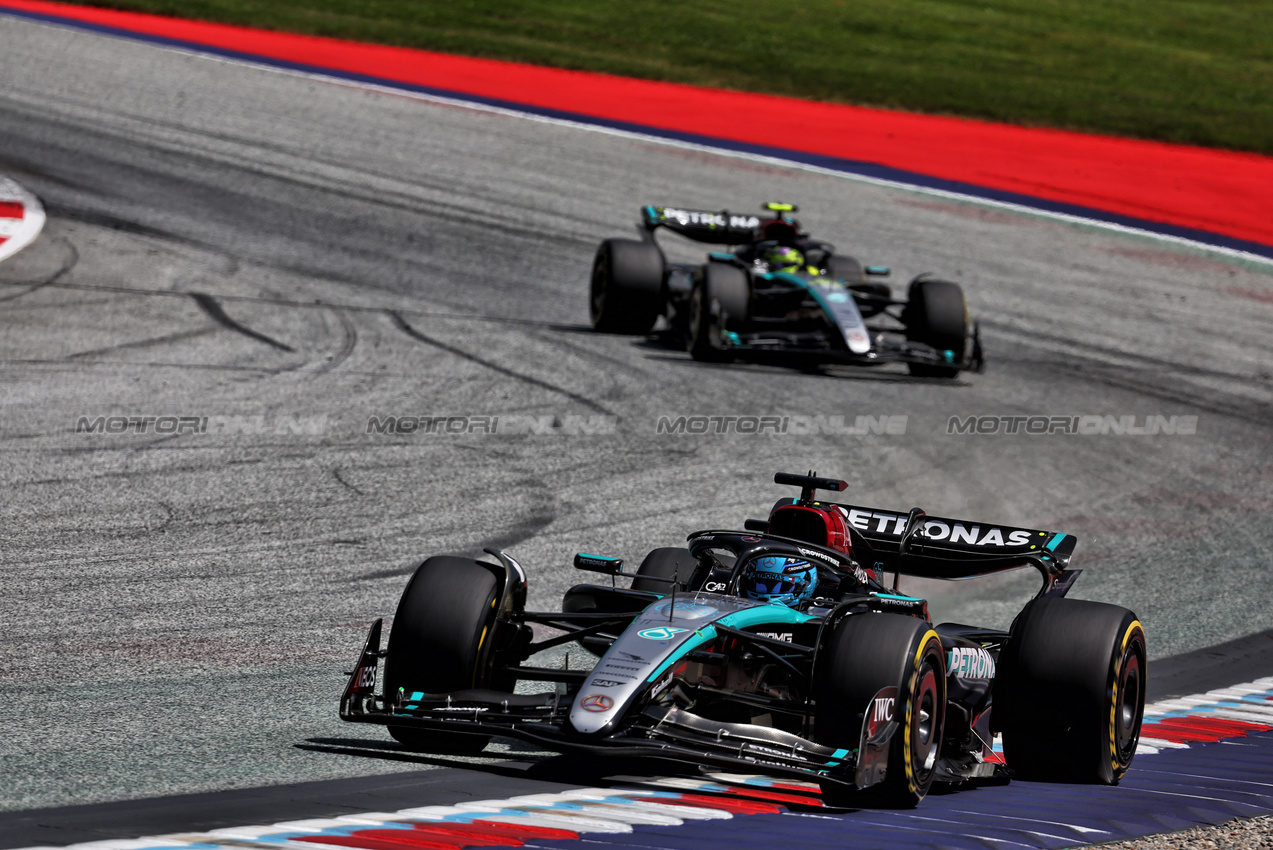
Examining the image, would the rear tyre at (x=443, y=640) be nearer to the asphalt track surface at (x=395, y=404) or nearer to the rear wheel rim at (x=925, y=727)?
the asphalt track surface at (x=395, y=404)

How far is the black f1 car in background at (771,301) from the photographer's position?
16.7m

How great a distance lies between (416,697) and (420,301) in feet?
38.8

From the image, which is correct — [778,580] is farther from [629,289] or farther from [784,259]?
[629,289]

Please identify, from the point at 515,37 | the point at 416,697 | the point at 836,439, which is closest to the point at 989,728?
the point at 416,697

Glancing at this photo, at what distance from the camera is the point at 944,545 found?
877cm

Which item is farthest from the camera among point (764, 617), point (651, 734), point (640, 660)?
point (764, 617)

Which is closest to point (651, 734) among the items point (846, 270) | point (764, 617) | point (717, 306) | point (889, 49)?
point (764, 617)

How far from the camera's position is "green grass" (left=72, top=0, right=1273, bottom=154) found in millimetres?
33375

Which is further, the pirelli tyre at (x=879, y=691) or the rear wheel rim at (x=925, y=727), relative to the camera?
the rear wheel rim at (x=925, y=727)

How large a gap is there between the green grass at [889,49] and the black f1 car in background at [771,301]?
15.5 metres

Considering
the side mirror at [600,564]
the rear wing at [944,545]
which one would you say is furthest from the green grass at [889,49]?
the side mirror at [600,564]

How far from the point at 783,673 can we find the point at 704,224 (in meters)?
10.9

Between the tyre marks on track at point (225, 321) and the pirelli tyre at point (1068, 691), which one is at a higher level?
the pirelli tyre at point (1068, 691)

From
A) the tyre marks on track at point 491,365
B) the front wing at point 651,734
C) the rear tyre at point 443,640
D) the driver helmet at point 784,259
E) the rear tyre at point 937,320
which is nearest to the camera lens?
the front wing at point 651,734
